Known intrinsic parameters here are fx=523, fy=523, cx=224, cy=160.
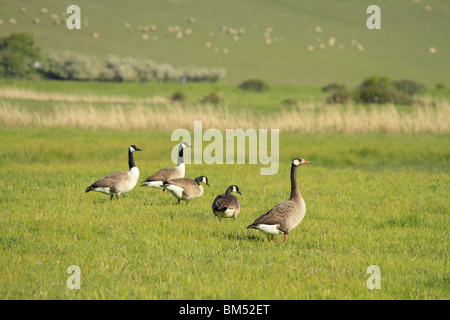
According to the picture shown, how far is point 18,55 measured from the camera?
90.9 meters

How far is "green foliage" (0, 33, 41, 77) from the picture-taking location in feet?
299

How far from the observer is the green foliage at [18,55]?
91.1 m

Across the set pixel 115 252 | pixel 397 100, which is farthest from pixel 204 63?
pixel 115 252

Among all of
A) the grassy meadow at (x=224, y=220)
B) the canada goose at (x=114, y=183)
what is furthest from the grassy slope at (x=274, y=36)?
the canada goose at (x=114, y=183)

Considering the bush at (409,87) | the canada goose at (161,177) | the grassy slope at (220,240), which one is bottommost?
the grassy slope at (220,240)

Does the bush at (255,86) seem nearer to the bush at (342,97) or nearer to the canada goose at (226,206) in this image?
the bush at (342,97)

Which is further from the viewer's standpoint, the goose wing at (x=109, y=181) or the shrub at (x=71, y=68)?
the shrub at (x=71, y=68)

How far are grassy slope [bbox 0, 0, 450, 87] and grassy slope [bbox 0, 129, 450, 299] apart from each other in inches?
3559

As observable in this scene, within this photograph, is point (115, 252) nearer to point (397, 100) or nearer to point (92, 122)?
point (92, 122)

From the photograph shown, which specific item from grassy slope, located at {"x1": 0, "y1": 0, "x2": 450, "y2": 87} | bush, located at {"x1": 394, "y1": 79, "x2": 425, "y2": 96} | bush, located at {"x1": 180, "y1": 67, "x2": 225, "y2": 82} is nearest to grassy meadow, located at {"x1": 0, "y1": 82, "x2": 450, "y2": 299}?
bush, located at {"x1": 394, "y1": 79, "x2": 425, "y2": 96}

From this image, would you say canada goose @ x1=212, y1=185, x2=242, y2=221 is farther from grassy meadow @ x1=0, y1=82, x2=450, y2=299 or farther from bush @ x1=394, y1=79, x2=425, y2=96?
bush @ x1=394, y1=79, x2=425, y2=96

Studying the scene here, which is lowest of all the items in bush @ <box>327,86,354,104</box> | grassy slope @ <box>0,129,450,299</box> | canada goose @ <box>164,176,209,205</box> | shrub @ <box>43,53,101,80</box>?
grassy slope @ <box>0,129,450,299</box>

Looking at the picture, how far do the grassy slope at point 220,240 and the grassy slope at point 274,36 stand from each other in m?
90.4

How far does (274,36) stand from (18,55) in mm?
69059
